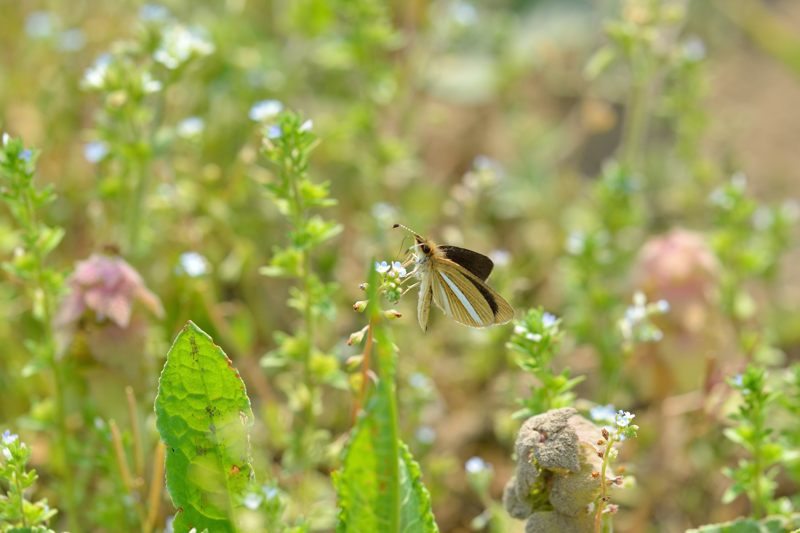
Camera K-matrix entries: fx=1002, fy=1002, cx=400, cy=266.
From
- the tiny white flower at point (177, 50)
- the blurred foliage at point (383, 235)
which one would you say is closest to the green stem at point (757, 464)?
the blurred foliage at point (383, 235)

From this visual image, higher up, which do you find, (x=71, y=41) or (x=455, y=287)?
(x=71, y=41)

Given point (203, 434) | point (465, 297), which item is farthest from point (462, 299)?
point (203, 434)

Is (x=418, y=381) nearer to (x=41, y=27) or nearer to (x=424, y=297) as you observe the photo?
(x=424, y=297)

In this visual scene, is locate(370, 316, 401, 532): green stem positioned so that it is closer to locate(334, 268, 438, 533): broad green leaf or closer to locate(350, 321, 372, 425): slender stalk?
locate(334, 268, 438, 533): broad green leaf

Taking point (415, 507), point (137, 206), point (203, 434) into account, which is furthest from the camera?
point (137, 206)

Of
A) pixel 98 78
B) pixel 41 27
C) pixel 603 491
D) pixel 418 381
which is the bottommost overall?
pixel 603 491

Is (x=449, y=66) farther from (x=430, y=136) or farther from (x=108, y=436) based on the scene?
(x=108, y=436)
